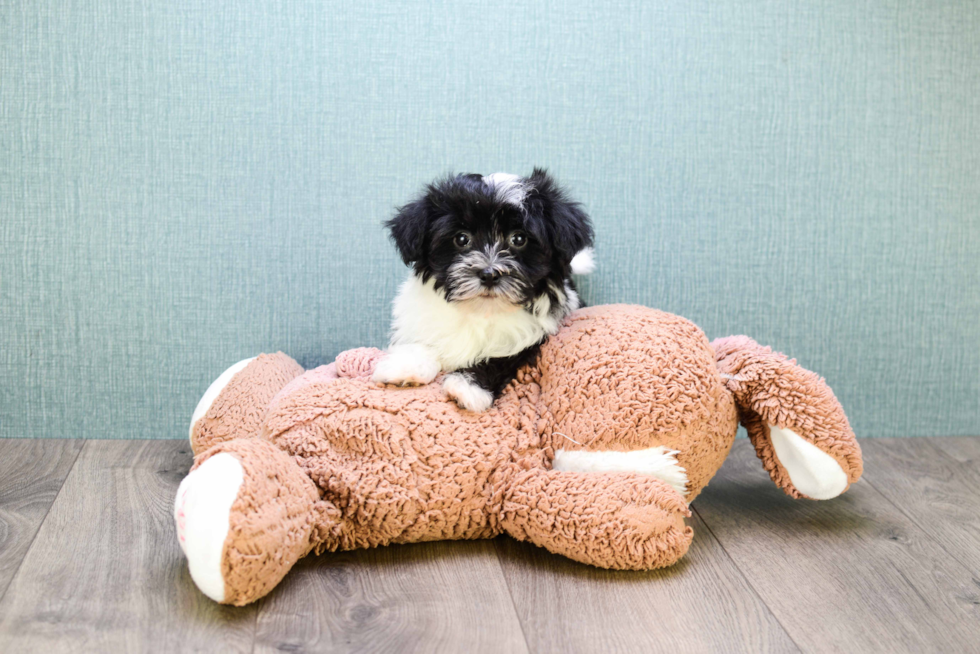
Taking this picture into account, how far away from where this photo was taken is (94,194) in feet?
6.39

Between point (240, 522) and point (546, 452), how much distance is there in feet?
1.95

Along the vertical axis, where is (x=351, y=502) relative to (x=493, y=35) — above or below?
below

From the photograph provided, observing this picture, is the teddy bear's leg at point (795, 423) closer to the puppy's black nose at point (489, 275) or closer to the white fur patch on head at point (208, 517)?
the puppy's black nose at point (489, 275)

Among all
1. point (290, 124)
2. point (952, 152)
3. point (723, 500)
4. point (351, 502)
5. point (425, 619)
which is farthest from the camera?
point (952, 152)

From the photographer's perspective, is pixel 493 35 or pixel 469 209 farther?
pixel 493 35

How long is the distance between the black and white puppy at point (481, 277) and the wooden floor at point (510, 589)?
354mm

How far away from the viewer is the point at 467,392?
5.05 ft

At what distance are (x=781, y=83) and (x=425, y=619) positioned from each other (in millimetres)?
1583

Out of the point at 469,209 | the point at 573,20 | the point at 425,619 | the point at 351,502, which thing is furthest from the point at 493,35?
the point at 425,619

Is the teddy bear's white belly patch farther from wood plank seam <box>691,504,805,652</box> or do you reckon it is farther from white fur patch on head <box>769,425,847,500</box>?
white fur patch on head <box>769,425,847,500</box>

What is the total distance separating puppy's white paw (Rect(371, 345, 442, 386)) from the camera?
1.56 metres

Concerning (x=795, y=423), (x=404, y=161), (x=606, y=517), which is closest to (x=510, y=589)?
(x=606, y=517)

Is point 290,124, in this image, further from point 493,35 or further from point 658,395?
point 658,395

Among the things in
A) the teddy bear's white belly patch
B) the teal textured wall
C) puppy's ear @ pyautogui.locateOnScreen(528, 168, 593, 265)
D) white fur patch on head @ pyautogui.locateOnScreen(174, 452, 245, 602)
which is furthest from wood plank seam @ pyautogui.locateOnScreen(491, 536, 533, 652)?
the teal textured wall
